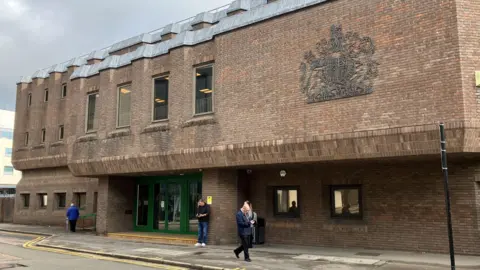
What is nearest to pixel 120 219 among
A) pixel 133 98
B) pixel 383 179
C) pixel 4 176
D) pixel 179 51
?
pixel 133 98

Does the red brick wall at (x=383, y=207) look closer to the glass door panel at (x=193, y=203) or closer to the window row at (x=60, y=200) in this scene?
the glass door panel at (x=193, y=203)

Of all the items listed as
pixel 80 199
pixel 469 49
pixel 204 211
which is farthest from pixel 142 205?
pixel 469 49

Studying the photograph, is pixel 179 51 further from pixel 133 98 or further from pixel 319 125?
pixel 319 125

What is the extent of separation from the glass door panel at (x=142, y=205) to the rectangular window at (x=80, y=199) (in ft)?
22.2

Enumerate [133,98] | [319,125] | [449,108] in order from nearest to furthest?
[449,108], [319,125], [133,98]

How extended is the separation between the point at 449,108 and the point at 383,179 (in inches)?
156

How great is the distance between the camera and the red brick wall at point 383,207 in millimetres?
13398

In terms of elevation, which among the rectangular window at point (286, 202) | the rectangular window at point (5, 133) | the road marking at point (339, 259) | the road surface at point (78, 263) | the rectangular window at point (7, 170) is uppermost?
the rectangular window at point (5, 133)

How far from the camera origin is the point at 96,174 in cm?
2214

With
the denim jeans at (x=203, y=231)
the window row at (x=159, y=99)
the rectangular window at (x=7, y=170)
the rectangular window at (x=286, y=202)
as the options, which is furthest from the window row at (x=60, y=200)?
the rectangular window at (x=7, y=170)

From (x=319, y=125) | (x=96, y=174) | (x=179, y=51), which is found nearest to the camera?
(x=319, y=125)

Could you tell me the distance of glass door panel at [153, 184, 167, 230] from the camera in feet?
70.8

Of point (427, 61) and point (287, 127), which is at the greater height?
point (427, 61)

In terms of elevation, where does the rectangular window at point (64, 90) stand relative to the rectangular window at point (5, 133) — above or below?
below
